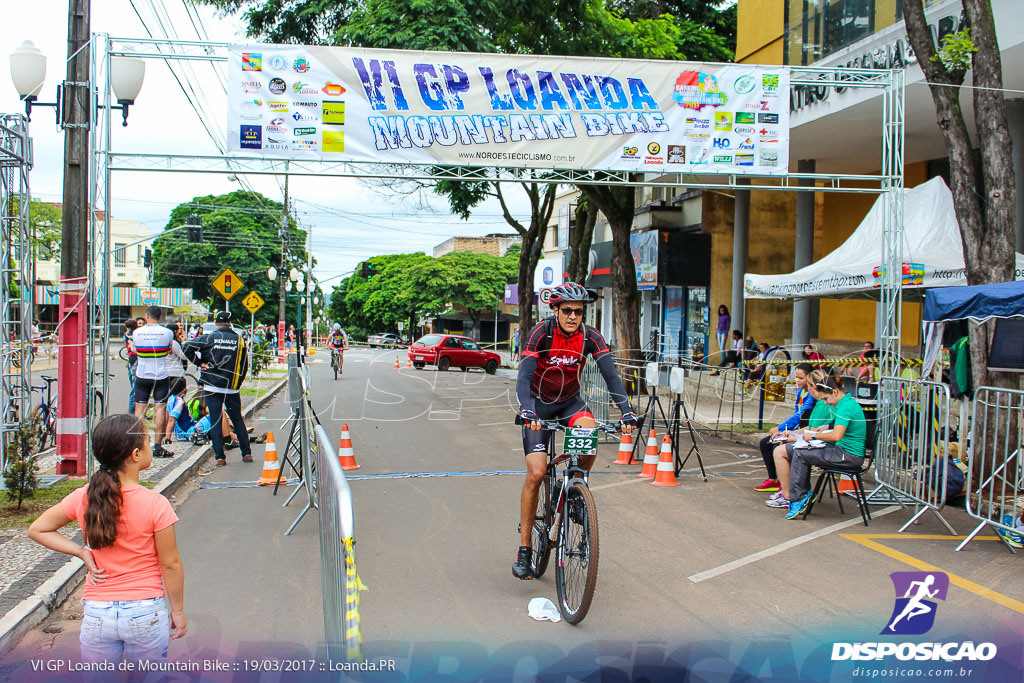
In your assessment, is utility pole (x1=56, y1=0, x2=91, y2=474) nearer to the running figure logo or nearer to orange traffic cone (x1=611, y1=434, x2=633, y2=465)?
orange traffic cone (x1=611, y1=434, x2=633, y2=465)

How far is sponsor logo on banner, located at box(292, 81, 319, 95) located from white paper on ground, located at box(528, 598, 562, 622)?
757 centimetres

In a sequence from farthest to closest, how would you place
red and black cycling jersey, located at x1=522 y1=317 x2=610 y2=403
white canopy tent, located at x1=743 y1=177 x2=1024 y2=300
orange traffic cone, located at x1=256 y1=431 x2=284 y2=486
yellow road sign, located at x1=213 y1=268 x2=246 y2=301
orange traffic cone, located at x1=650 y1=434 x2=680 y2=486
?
yellow road sign, located at x1=213 y1=268 x2=246 y2=301 → white canopy tent, located at x1=743 y1=177 x2=1024 y2=300 → orange traffic cone, located at x1=650 y1=434 x2=680 y2=486 → orange traffic cone, located at x1=256 y1=431 x2=284 y2=486 → red and black cycling jersey, located at x1=522 y1=317 x2=610 y2=403

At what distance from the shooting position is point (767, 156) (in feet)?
36.4

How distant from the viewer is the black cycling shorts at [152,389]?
10.9m

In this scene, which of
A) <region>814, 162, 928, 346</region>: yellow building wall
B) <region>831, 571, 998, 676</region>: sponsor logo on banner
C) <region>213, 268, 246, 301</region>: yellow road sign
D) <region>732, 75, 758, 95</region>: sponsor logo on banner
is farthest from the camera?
<region>213, 268, 246, 301</region>: yellow road sign

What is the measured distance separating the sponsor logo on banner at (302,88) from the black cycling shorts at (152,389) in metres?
4.14

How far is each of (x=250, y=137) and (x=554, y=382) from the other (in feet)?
21.0

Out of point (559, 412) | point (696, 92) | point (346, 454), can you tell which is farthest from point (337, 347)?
point (559, 412)

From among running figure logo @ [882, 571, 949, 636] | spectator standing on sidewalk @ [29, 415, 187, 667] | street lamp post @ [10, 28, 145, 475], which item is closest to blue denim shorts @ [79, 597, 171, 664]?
spectator standing on sidewalk @ [29, 415, 187, 667]

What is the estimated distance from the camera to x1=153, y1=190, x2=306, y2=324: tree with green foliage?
59094mm

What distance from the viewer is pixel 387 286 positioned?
76.5 metres

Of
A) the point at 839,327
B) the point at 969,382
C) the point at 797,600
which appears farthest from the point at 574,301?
the point at 839,327

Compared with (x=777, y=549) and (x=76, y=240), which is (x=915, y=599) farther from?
(x=76, y=240)

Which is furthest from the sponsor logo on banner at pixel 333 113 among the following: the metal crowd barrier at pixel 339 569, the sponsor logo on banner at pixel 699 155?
the metal crowd barrier at pixel 339 569
